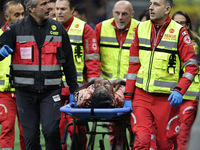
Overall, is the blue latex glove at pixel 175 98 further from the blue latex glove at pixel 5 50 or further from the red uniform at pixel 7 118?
the red uniform at pixel 7 118

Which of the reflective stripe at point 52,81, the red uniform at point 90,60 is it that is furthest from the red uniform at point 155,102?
the red uniform at point 90,60

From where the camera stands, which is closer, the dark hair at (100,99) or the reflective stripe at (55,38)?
the dark hair at (100,99)

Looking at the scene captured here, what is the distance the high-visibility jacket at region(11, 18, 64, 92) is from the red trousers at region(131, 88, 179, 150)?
1.07 metres

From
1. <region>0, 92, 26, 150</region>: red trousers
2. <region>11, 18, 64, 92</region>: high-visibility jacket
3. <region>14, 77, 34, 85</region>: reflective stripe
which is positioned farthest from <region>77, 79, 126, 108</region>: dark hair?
<region>0, 92, 26, 150</region>: red trousers

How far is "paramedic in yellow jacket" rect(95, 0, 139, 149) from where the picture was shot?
679 centimetres

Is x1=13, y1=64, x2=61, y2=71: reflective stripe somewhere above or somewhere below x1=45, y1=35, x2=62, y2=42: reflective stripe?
below

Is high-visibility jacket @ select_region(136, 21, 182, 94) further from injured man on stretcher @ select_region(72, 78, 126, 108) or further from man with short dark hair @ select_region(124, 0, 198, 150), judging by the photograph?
injured man on stretcher @ select_region(72, 78, 126, 108)

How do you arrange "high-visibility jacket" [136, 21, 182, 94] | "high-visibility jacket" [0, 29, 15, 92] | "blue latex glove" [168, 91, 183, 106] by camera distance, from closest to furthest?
1. "blue latex glove" [168, 91, 183, 106]
2. "high-visibility jacket" [136, 21, 182, 94]
3. "high-visibility jacket" [0, 29, 15, 92]

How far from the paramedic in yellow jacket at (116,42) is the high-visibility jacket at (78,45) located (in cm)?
44

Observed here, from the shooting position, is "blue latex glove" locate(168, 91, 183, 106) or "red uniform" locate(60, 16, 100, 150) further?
"red uniform" locate(60, 16, 100, 150)

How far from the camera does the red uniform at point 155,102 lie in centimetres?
486

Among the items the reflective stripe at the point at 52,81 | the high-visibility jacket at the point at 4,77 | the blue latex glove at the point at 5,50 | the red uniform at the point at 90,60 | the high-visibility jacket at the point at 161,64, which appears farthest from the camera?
the red uniform at the point at 90,60

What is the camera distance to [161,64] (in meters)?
5.02

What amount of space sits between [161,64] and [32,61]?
1548 millimetres
